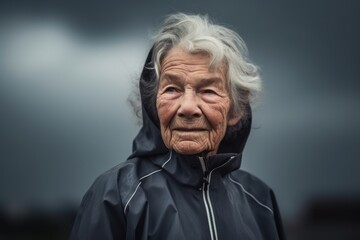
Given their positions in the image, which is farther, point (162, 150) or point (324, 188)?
point (324, 188)

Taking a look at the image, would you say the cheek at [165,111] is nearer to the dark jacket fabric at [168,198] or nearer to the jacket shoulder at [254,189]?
the dark jacket fabric at [168,198]

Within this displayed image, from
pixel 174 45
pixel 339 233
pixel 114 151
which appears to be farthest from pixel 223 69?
pixel 339 233

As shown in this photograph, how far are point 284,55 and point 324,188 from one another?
2.74 feet

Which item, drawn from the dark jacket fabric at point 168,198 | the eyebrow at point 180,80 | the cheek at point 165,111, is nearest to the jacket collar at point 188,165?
the dark jacket fabric at point 168,198

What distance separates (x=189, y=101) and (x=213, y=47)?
19cm

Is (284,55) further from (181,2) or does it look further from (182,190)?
(182,190)

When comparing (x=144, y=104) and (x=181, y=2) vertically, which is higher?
(x=181, y=2)

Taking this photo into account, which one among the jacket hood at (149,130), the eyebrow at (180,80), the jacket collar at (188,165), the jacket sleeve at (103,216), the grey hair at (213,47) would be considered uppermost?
the grey hair at (213,47)

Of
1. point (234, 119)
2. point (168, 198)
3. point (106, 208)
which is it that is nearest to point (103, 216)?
point (106, 208)

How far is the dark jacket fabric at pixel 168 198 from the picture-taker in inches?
85.7

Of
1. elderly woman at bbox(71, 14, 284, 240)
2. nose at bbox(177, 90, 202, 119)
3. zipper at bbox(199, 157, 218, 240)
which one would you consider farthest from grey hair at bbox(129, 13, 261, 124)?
zipper at bbox(199, 157, 218, 240)

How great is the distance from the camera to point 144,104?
2404 mm

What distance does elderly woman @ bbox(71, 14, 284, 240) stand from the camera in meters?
2.19

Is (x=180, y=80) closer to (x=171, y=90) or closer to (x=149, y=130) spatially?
(x=171, y=90)
